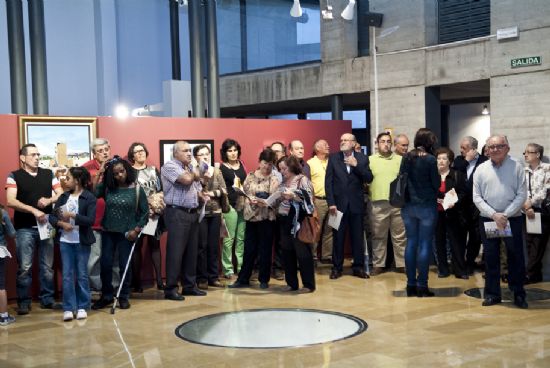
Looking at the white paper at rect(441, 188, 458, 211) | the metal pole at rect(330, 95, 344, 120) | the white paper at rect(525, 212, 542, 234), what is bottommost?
the white paper at rect(525, 212, 542, 234)

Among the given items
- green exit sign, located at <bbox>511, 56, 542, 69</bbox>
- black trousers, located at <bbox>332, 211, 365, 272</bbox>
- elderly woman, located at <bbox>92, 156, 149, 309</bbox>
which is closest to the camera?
elderly woman, located at <bbox>92, 156, 149, 309</bbox>

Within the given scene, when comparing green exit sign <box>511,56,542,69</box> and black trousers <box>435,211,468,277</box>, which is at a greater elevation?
green exit sign <box>511,56,542,69</box>

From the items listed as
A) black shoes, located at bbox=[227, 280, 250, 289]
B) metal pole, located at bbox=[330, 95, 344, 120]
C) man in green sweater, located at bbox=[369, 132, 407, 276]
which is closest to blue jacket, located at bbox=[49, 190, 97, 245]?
black shoes, located at bbox=[227, 280, 250, 289]

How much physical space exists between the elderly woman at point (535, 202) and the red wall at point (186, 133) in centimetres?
304

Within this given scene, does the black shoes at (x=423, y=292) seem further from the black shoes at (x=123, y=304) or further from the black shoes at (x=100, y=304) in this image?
the black shoes at (x=100, y=304)

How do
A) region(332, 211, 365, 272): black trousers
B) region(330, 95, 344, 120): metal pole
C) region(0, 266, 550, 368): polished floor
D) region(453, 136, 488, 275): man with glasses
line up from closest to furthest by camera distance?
region(0, 266, 550, 368): polished floor
region(453, 136, 488, 275): man with glasses
region(332, 211, 365, 272): black trousers
region(330, 95, 344, 120): metal pole

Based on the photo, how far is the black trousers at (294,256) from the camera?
23.8ft

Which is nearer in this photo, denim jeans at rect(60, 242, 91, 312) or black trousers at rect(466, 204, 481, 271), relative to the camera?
denim jeans at rect(60, 242, 91, 312)

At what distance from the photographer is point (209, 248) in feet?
25.9

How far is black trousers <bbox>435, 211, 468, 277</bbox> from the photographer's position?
788cm

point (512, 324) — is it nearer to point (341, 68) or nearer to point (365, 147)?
point (341, 68)

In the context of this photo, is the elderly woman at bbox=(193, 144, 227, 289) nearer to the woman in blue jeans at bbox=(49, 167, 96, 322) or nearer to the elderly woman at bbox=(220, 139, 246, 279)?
the elderly woman at bbox=(220, 139, 246, 279)

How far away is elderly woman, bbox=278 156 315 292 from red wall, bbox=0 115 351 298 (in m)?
1.54

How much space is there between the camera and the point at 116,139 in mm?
7957
